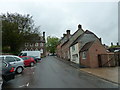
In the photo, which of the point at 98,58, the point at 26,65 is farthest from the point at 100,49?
the point at 26,65

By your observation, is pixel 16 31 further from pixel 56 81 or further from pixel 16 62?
pixel 56 81

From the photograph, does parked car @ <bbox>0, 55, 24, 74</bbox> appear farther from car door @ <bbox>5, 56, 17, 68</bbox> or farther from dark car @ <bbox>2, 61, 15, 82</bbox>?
dark car @ <bbox>2, 61, 15, 82</bbox>

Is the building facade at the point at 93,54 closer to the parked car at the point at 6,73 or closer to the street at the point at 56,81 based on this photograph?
the street at the point at 56,81

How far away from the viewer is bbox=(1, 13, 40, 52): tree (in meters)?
28.5

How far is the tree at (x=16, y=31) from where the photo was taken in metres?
28.5

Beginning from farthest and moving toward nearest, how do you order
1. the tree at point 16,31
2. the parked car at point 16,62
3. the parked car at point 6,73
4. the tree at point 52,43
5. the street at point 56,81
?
the tree at point 52,43
the tree at point 16,31
the parked car at point 16,62
the street at point 56,81
the parked car at point 6,73

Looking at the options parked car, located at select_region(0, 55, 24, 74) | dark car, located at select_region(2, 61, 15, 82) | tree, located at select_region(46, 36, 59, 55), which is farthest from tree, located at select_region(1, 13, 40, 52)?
tree, located at select_region(46, 36, 59, 55)

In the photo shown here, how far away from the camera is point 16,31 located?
29828mm

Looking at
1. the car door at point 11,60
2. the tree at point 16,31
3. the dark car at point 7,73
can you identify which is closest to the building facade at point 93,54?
the car door at point 11,60

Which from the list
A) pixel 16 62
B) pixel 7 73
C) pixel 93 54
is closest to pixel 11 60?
pixel 16 62

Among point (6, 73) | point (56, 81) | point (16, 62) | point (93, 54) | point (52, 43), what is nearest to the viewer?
point (6, 73)

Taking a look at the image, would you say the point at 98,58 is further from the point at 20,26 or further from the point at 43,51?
the point at 43,51

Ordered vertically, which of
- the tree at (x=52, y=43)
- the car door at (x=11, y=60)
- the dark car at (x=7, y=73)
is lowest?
the dark car at (x=7, y=73)

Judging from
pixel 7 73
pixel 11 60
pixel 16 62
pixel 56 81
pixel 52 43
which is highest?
pixel 52 43
